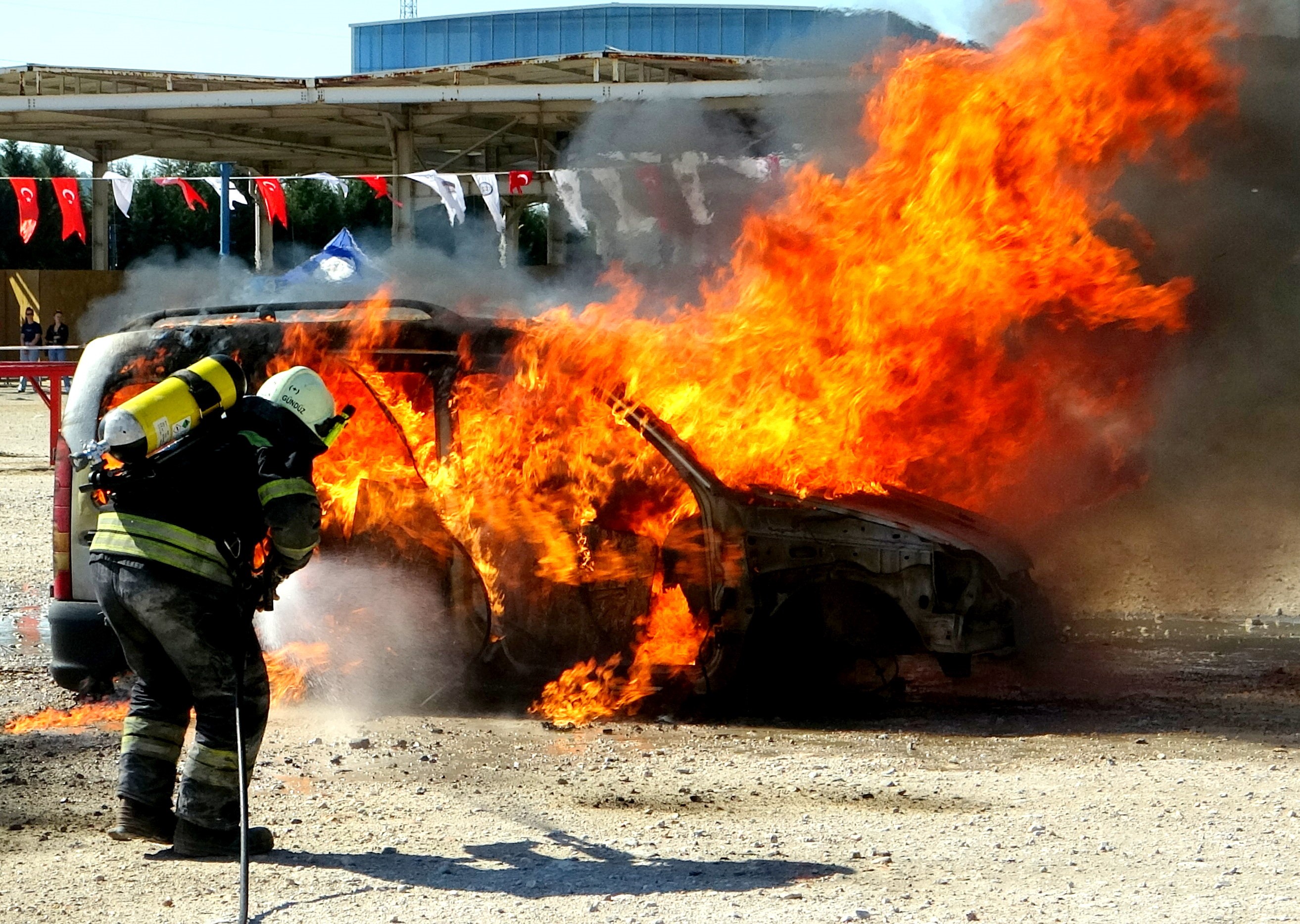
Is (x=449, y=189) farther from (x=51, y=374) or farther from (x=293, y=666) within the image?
(x=293, y=666)

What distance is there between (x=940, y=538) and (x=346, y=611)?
260 cm

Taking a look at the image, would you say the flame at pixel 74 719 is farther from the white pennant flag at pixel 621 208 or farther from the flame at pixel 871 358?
the white pennant flag at pixel 621 208

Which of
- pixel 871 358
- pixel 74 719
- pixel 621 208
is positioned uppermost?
pixel 621 208

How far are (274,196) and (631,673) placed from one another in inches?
663

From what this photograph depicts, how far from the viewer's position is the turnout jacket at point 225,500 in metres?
4.72

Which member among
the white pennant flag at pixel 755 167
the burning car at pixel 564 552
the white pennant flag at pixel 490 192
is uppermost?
the white pennant flag at pixel 490 192

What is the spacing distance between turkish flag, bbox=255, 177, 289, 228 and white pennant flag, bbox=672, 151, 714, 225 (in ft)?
25.9

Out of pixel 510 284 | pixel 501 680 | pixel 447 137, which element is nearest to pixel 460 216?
pixel 510 284

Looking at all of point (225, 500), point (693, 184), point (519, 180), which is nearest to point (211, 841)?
point (225, 500)

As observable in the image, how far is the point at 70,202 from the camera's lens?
21.6 metres

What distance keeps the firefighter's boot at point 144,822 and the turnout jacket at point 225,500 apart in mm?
787

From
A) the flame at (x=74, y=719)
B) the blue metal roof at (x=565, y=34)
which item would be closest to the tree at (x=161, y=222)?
the blue metal roof at (x=565, y=34)

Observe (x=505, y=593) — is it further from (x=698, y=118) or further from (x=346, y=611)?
(x=698, y=118)

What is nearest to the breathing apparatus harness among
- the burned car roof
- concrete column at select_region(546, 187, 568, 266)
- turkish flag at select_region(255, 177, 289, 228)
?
the burned car roof
